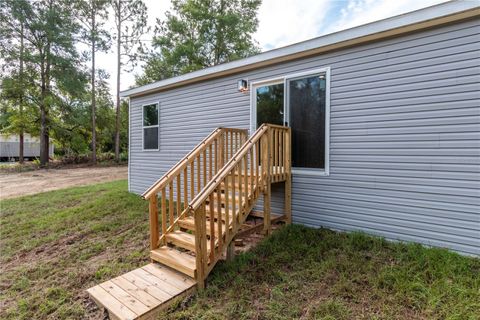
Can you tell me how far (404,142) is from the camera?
3271 mm

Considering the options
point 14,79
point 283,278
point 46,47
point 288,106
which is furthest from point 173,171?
point 46,47

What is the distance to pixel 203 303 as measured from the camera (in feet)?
8.02

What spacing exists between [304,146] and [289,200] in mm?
890

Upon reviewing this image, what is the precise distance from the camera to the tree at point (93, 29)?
603 inches

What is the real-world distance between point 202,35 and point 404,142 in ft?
50.1

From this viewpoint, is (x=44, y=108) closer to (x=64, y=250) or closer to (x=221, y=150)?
(x=64, y=250)

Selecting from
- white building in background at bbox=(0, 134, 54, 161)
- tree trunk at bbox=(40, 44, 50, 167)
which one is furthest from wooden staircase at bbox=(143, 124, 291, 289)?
white building in background at bbox=(0, 134, 54, 161)

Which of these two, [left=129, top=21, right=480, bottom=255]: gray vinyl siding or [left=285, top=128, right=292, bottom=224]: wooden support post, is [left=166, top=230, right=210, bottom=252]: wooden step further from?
[left=129, top=21, right=480, bottom=255]: gray vinyl siding

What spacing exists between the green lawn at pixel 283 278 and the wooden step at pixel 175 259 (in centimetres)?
27

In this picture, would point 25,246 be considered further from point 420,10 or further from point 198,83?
point 420,10

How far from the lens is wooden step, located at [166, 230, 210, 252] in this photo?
117 inches

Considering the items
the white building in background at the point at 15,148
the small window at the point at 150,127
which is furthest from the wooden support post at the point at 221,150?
the white building in background at the point at 15,148

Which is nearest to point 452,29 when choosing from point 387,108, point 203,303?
→ point 387,108

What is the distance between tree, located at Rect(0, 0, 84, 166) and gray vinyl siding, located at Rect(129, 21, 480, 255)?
14580 mm
